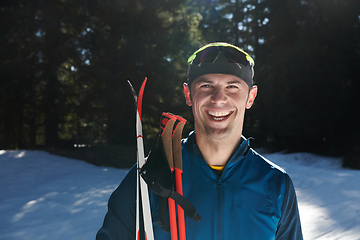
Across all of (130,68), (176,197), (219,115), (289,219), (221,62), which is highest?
(130,68)

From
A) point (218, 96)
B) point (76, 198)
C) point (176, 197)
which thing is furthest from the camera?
point (76, 198)

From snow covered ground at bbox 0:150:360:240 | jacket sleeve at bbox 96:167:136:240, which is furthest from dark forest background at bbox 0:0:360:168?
jacket sleeve at bbox 96:167:136:240

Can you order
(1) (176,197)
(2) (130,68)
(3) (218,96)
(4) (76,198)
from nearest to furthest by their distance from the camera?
(1) (176,197) < (3) (218,96) < (4) (76,198) < (2) (130,68)

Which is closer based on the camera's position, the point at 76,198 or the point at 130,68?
the point at 76,198

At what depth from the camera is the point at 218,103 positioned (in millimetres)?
1559

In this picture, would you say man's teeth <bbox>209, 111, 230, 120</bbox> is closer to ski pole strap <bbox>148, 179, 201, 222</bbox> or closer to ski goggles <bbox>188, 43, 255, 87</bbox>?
ski goggles <bbox>188, 43, 255, 87</bbox>

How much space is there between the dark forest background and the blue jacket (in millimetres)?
10510

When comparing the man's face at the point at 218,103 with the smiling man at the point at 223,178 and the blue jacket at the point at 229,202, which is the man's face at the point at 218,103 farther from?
the blue jacket at the point at 229,202

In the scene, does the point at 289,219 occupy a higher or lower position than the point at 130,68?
lower

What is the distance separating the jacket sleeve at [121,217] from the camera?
1.46 metres

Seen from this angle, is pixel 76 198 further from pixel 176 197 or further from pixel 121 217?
pixel 176 197

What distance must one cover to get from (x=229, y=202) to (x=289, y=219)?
39 cm

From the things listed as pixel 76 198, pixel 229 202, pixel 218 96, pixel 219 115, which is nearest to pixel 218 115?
pixel 219 115

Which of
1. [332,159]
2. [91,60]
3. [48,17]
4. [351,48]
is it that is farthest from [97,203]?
[351,48]
